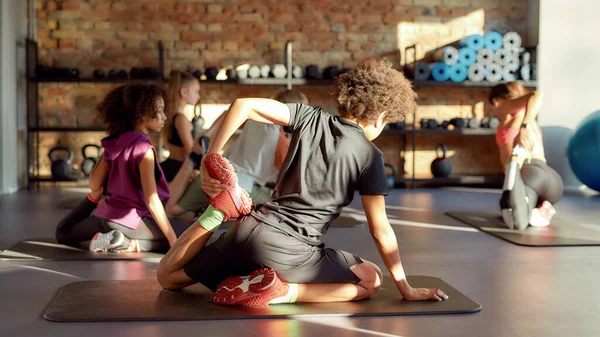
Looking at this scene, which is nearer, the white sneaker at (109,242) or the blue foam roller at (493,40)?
the white sneaker at (109,242)

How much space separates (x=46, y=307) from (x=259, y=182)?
2313mm

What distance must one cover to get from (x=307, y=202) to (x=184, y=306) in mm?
588

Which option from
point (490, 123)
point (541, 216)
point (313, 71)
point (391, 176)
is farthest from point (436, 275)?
point (490, 123)

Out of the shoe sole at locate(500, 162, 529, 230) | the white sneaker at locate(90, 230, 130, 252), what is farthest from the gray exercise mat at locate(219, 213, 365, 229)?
the white sneaker at locate(90, 230, 130, 252)

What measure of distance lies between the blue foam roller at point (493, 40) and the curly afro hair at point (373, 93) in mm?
5924

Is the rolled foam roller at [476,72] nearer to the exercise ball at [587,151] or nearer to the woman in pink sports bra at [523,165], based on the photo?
the exercise ball at [587,151]

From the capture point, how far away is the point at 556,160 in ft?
28.1

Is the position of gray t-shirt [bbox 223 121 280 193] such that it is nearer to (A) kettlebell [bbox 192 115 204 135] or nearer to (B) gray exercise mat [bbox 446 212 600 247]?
(B) gray exercise mat [bbox 446 212 600 247]

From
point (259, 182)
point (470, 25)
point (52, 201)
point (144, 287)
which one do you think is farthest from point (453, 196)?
point (144, 287)

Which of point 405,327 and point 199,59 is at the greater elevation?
point 199,59

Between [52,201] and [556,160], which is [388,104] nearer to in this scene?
[52,201]

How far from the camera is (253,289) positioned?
275cm

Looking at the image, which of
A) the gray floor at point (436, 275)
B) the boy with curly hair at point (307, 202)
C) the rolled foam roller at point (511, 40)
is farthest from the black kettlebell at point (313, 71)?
the boy with curly hair at point (307, 202)

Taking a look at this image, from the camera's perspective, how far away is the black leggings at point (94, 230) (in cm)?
402
